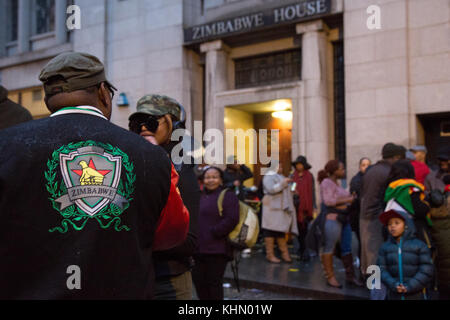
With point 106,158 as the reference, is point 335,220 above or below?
below

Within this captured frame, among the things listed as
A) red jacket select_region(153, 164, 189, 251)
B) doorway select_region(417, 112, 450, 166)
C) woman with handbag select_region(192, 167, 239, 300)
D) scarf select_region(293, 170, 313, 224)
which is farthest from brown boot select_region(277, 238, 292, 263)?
red jacket select_region(153, 164, 189, 251)

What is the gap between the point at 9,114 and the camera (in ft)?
11.5

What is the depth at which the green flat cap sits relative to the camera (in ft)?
9.94

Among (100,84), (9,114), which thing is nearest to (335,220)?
(9,114)

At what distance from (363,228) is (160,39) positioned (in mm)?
10287

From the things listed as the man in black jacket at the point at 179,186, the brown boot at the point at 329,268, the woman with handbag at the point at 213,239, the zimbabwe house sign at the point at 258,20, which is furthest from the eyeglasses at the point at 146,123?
the zimbabwe house sign at the point at 258,20

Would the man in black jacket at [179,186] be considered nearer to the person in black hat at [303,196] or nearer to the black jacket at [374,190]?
the black jacket at [374,190]

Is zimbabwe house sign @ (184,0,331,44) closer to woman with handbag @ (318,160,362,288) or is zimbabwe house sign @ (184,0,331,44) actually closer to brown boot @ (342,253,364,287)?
woman with handbag @ (318,160,362,288)

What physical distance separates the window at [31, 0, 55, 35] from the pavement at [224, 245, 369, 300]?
45.3 ft

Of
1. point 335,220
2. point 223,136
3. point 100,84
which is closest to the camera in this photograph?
point 100,84

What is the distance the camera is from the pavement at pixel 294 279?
6.47m

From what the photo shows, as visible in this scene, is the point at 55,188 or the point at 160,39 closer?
the point at 55,188

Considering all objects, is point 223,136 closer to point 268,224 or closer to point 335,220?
point 268,224

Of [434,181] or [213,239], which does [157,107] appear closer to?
[213,239]
